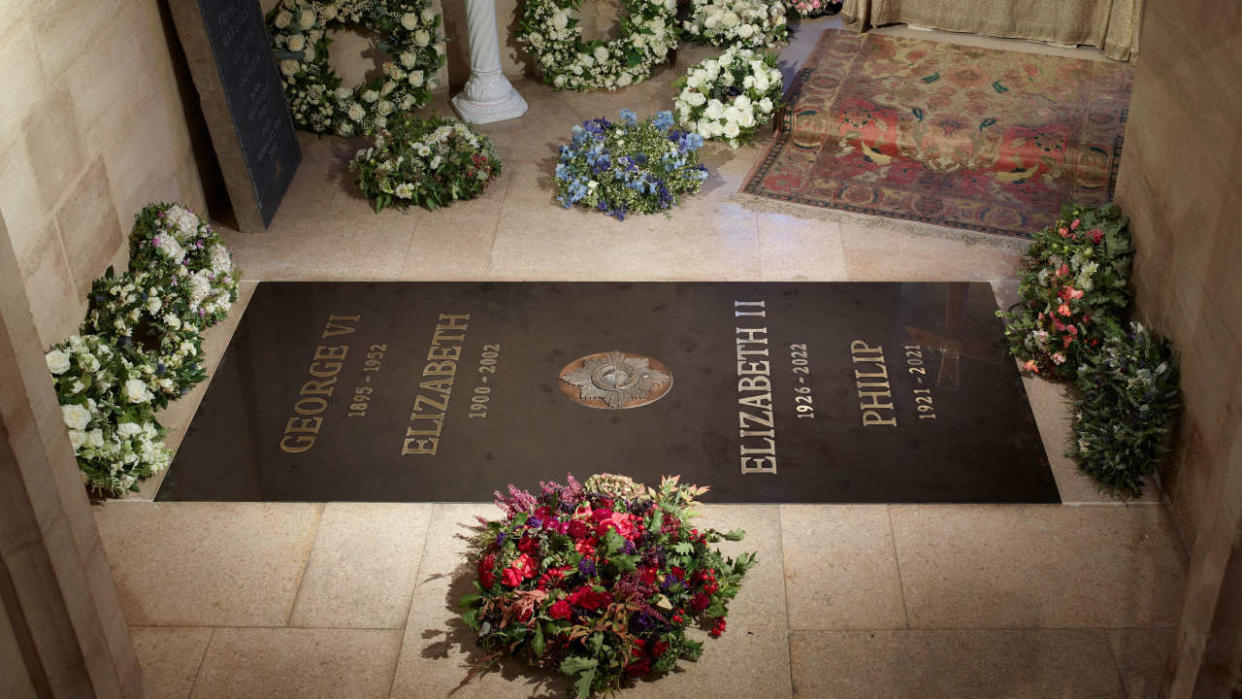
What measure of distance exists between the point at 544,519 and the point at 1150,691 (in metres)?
2.04

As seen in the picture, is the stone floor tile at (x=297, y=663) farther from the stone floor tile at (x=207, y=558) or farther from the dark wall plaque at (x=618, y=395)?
the dark wall plaque at (x=618, y=395)

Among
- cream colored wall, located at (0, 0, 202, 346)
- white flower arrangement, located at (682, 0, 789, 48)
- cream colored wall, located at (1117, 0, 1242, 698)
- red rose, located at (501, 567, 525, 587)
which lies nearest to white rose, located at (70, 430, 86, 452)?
cream colored wall, located at (0, 0, 202, 346)

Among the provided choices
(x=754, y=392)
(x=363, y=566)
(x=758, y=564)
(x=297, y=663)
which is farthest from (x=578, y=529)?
(x=754, y=392)

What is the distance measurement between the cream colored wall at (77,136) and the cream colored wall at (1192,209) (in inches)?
172

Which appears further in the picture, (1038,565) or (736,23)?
(736,23)

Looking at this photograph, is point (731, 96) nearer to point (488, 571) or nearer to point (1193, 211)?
point (1193, 211)

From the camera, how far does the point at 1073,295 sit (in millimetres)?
5152

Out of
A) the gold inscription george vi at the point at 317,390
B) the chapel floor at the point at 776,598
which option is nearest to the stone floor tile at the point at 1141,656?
the chapel floor at the point at 776,598

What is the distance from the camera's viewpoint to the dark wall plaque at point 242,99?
604 centimetres

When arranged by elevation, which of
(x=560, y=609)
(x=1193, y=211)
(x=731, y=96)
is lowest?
(x=731, y=96)

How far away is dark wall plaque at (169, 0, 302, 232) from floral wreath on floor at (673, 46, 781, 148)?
240cm

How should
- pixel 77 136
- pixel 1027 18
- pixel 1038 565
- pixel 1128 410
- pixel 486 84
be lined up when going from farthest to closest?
pixel 1027 18 → pixel 486 84 → pixel 77 136 → pixel 1128 410 → pixel 1038 565

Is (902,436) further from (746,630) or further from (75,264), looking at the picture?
(75,264)

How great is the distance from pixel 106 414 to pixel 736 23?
4915mm
